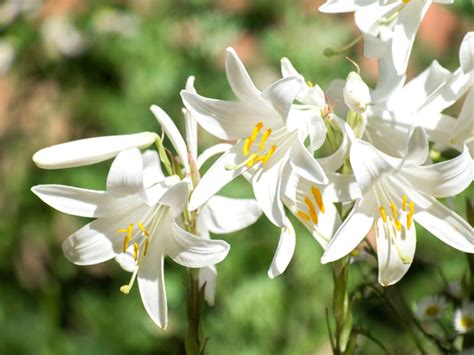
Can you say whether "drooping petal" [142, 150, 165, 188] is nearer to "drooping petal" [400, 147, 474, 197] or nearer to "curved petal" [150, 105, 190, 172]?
"curved petal" [150, 105, 190, 172]

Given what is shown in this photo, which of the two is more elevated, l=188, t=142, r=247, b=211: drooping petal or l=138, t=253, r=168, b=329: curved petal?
l=188, t=142, r=247, b=211: drooping petal

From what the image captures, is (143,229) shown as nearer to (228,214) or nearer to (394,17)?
(228,214)

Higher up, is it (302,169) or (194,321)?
(302,169)

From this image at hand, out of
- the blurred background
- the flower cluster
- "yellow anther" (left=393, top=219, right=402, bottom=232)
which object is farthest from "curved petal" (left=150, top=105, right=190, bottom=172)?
the blurred background

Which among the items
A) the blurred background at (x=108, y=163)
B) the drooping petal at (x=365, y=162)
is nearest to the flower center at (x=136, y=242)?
the drooping petal at (x=365, y=162)

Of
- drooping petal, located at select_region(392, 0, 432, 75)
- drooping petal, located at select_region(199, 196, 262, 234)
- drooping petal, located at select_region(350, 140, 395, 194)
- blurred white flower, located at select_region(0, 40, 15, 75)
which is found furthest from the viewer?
blurred white flower, located at select_region(0, 40, 15, 75)

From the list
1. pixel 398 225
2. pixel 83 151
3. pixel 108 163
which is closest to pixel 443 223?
pixel 398 225
